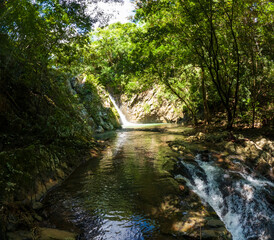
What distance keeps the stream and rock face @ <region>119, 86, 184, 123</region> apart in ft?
60.8

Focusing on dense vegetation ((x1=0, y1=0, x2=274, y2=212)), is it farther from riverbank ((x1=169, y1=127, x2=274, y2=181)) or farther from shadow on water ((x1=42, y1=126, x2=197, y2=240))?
riverbank ((x1=169, y1=127, x2=274, y2=181))

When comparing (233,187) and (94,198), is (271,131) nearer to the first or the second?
(233,187)

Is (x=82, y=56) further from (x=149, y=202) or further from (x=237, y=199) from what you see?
(x=237, y=199)

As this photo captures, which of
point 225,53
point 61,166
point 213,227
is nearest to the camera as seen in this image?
point 213,227

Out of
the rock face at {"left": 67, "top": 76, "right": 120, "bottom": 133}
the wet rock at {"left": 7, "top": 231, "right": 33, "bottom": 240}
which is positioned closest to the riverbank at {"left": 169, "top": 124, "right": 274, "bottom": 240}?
the wet rock at {"left": 7, "top": 231, "right": 33, "bottom": 240}

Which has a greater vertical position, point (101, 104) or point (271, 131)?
point (101, 104)

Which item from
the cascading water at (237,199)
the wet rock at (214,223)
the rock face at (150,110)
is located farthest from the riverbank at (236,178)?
the rock face at (150,110)

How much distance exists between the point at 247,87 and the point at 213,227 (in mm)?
8878

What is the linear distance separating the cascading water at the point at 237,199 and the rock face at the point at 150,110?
59.8 feet

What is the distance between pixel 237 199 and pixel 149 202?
7.57ft

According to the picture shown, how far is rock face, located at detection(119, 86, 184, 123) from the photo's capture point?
25080 mm

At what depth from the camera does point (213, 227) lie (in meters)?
3.29

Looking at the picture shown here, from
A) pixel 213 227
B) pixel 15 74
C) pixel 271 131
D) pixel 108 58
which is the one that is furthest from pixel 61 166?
pixel 108 58

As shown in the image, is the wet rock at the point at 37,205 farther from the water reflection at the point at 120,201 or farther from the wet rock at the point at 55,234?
the wet rock at the point at 55,234
